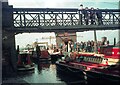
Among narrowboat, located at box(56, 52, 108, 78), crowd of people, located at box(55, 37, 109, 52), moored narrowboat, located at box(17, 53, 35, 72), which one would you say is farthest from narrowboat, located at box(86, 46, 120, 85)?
moored narrowboat, located at box(17, 53, 35, 72)

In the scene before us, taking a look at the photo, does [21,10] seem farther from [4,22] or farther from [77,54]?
[77,54]

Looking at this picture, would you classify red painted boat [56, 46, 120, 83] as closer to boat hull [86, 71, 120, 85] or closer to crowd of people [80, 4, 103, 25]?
boat hull [86, 71, 120, 85]

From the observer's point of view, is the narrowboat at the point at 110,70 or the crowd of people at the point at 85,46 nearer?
the narrowboat at the point at 110,70

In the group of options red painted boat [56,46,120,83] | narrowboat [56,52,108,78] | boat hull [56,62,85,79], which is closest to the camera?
red painted boat [56,46,120,83]

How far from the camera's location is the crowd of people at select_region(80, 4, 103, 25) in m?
64.7

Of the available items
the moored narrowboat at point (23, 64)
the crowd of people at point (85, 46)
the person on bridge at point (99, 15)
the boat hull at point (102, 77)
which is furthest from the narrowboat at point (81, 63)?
the person on bridge at point (99, 15)

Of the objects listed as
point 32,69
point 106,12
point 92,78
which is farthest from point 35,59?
point 92,78

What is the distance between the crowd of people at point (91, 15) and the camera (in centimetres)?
6469

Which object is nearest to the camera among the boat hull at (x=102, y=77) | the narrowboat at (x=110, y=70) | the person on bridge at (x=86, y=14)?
the boat hull at (x=102, y=77)

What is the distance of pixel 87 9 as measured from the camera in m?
64.6

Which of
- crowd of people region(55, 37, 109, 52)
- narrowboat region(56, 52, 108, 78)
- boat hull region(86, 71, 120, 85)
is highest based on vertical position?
crowd of people region(55, 37, 109, 52)

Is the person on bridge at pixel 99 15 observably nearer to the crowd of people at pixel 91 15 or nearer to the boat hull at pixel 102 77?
the crowd of people at pixel 91 15

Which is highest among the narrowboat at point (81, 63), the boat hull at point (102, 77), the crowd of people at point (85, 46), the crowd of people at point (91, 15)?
the crowd of people at point (91, 15)

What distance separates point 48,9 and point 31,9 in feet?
10.7
